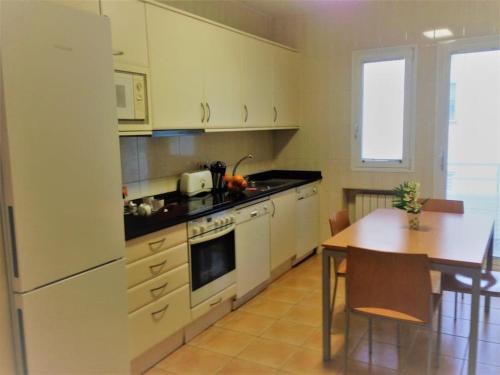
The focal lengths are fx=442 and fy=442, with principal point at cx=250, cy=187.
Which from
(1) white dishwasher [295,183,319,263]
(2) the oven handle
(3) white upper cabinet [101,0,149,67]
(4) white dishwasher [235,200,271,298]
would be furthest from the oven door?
(1) white dishwasher [295,183,319,263]

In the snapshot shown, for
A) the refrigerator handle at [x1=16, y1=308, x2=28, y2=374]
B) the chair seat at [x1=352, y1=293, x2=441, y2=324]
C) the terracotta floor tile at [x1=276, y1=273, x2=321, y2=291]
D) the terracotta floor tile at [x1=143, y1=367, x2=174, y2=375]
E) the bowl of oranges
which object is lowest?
the terracotta floor tile at [x1=143, y1=367, x2=174, y2=375]

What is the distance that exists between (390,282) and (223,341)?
1305 millimetres

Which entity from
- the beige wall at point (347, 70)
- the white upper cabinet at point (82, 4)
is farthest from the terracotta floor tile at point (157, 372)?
the beige wall at point (347, 70)

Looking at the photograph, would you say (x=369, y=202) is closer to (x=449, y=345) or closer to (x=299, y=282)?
(x=299, y=282)

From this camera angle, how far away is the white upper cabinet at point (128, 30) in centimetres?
254

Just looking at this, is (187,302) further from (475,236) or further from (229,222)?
(475,236)

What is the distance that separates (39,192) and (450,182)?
3.83 metres

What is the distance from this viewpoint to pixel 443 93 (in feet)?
13.9

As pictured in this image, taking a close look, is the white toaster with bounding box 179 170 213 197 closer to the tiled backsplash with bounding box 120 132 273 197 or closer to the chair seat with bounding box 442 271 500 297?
the tiled backsplash with bounding box 120 132 273 197

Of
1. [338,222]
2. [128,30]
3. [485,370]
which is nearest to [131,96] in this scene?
[128,30]

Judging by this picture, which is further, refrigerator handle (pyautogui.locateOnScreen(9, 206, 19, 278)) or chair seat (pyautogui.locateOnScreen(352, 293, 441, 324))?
chair seat (pyautogui.locateOnScreen(352, 293, 441, 324))

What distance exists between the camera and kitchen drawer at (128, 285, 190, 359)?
2.46 m

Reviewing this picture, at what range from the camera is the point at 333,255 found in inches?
100

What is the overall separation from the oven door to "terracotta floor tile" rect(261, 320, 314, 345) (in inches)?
18.0
